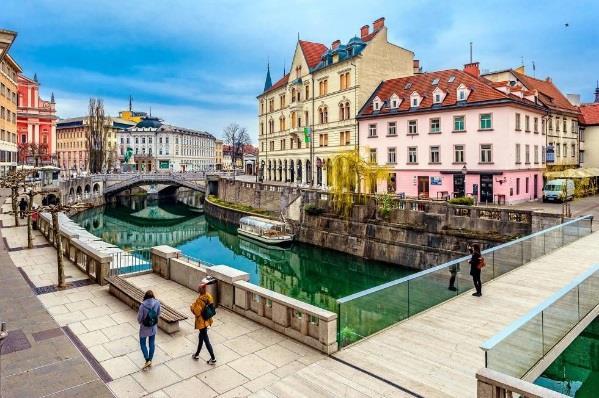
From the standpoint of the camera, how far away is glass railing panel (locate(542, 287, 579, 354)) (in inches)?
368

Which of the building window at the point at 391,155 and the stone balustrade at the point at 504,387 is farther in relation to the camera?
the building window at the point at 391,155

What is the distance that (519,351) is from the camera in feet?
27.1

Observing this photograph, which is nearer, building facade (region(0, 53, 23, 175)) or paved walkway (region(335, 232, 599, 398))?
paved walkway (region(335, 232, 599, 398))

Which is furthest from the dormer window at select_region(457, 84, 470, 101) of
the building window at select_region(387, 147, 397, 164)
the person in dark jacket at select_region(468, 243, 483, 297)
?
the person in dark jacket at select_region(468, 243, 483, 297)

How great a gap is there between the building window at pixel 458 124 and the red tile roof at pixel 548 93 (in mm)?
11967

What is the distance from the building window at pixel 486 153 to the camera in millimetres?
36375

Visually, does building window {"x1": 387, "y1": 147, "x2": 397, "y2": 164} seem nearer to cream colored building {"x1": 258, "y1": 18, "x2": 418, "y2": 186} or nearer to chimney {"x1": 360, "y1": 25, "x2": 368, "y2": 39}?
cream colored building {"x1": 258, "y1": 18, "x2": 418, "y2": 186}

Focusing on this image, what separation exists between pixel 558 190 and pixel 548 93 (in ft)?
61.3

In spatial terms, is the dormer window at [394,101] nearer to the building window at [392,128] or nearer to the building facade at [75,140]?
the building window at [392,128]

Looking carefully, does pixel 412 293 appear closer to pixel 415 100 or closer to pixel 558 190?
pixel 558 190

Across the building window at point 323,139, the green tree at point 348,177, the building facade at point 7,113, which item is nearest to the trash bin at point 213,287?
the green tree at point 348,177

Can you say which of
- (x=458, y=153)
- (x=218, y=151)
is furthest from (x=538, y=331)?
(x=218, y=151)

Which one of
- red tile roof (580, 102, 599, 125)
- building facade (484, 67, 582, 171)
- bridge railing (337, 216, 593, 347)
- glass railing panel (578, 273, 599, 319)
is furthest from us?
red tile roof (580, 102, 599, 125)

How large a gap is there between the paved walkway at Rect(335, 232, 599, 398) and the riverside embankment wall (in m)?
10.8
